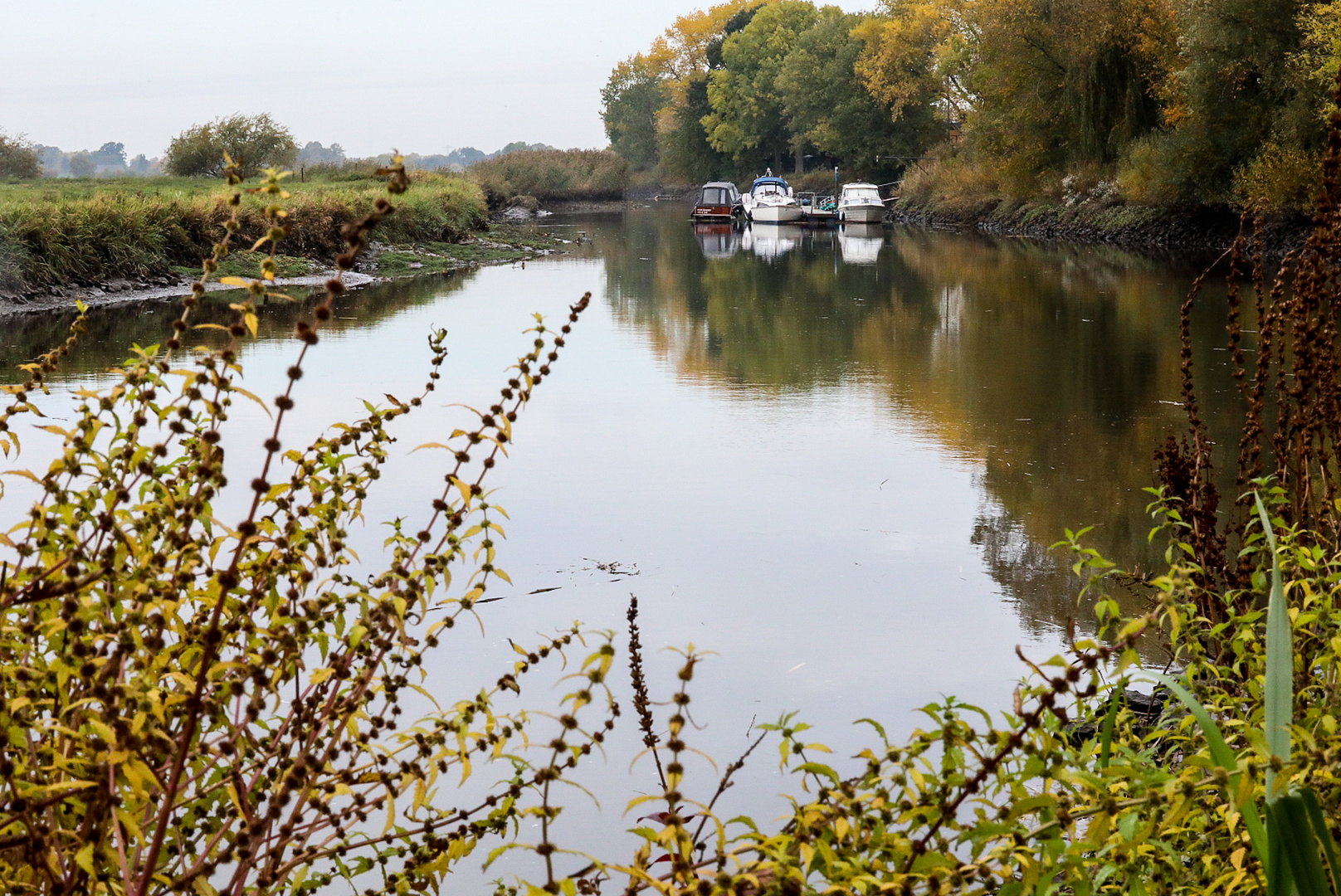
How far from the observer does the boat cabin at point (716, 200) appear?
47.0 metres

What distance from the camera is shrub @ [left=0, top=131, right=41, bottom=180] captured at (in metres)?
47.4

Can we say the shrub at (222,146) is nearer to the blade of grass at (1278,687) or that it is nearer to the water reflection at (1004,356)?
the water reflection at (1004,356)

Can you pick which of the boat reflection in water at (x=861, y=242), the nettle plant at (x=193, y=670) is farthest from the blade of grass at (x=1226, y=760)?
the boat reflection in water at (x=861, y=242)

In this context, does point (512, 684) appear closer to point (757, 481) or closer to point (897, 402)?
point (757, 481)

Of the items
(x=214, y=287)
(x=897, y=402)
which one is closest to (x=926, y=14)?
(x=214, y=287)

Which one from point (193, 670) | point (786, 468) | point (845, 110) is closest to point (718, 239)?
point (845, 110)

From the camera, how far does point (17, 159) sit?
48.2m

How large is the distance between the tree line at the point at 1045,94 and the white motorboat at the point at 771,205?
215 inches

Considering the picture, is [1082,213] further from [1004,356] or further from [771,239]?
[1004,356]

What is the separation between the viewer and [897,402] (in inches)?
400

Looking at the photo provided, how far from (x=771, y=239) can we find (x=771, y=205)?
900 cm

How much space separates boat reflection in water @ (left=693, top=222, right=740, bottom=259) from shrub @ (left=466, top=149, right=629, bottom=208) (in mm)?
14584

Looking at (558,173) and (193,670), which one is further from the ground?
(558,173)

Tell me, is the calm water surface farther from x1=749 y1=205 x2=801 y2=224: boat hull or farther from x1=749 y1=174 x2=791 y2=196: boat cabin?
x1=749 y1=174 x2=791 y2=196: boat cabin
